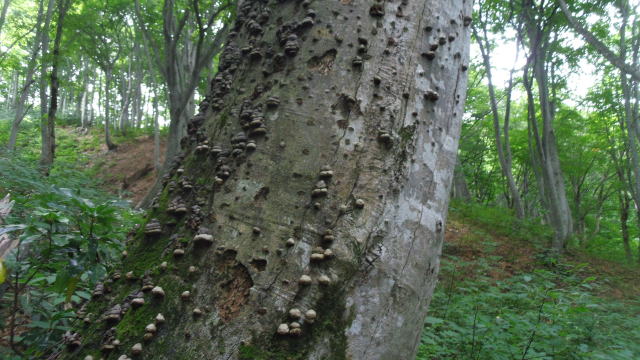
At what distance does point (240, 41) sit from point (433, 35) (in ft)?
2.77

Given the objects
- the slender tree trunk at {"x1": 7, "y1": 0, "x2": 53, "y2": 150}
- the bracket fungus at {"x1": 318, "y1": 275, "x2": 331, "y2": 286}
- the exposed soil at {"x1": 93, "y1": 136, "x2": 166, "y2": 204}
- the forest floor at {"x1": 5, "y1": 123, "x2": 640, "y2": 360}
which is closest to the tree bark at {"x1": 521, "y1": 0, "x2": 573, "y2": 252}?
the forest floor at {"x1": 5, "y1": 123, "x2": 640, "y2": 360}

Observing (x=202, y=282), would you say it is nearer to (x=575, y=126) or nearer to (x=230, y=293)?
(x=230, y=293)

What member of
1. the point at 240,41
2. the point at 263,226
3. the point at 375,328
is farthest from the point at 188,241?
the point at 240,41

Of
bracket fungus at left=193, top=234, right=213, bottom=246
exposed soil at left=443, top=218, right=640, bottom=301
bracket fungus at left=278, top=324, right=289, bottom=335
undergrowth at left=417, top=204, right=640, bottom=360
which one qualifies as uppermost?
bracket fungus at left=193, top=234, right=213, bottom=246

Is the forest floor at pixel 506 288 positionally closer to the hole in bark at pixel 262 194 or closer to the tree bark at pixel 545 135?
the tree bark at pixel 545 135

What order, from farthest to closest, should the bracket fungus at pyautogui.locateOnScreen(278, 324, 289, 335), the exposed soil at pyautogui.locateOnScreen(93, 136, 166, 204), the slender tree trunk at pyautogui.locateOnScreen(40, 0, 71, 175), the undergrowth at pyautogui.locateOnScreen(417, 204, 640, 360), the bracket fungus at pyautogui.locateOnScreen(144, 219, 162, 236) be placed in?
1. the exposed soil at pyautogui.locateOnScreen(93, 136, 166, 204)
2. the slender tree trunk at pyautogui.locateOnScreen(40, 0, 71, 175)
3. the undergrowth at pyautogui.locateOnScreen(417, 204, 640, 360)
4. the bracket fungus at pyautogui.locateOnScreen(144, 219, 162, 236)
5. the bracket fungus at pyautogui.locateOnScreen(278, 324, 289, 335)

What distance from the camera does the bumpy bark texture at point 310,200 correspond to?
105 cm

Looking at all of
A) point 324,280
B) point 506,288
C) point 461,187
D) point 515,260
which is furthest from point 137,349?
point 461,187

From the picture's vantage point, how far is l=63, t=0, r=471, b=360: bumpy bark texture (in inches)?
41.5

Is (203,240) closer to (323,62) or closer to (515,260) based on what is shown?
(323,62)

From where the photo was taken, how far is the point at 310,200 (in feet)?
3.81

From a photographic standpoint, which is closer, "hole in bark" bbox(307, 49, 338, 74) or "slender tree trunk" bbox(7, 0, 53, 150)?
"hole in bark" bbox(307, 49, 338, 74)

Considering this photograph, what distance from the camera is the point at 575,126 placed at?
15453mm

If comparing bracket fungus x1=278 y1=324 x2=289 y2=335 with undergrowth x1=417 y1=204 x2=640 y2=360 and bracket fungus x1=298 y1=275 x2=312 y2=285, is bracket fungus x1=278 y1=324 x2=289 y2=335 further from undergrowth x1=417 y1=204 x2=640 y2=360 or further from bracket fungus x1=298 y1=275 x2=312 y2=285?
undergrowth x1=417 y1=204 x2=640 y2=360
